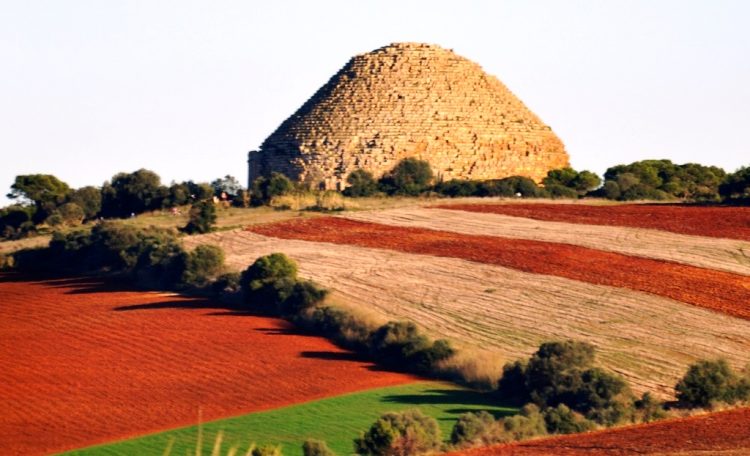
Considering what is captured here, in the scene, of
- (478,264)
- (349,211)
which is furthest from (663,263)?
(349,211)

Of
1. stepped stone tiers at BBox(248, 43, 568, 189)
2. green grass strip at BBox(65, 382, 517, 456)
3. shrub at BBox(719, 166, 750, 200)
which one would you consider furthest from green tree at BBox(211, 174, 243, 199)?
green grass strip at BBox(65, 382, 517, 456)

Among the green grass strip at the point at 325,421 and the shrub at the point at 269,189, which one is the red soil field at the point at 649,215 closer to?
the shrub at the point at 269,189

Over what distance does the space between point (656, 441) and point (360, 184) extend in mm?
40907

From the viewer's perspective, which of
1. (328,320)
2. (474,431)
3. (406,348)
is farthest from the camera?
(328,320)

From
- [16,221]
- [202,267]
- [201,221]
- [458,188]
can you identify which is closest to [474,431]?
[202,267]

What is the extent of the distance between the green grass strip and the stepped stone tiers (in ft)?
117

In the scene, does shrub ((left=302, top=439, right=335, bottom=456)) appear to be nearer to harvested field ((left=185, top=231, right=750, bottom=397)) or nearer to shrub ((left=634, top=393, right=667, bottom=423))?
shrub ((left=634, top=393, right=667, bottom=423))

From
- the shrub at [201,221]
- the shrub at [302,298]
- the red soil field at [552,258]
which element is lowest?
the shrub at [302,298]

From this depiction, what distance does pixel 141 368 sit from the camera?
98.2ft

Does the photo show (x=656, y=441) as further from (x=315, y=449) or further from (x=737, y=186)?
(x=737, y=186)

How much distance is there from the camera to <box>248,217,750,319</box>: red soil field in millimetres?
33812

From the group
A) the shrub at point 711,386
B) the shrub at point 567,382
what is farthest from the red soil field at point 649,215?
the shrub at point 711,386

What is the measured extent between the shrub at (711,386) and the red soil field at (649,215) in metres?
17.6

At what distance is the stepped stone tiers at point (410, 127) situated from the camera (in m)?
63.5
